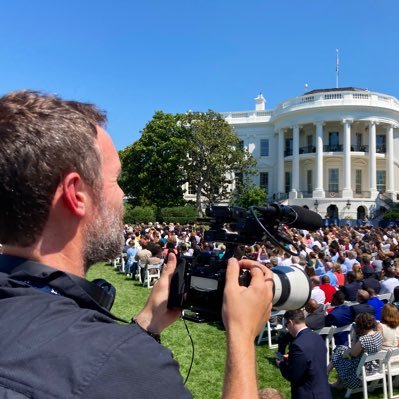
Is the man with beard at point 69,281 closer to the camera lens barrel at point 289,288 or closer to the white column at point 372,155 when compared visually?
the camera lens barrel at point 289,288

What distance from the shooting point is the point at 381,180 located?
48.6 meters

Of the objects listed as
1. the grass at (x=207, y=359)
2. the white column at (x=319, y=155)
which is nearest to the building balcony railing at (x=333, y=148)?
the white column at (x=319, y=155)

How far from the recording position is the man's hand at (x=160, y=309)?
1923mm

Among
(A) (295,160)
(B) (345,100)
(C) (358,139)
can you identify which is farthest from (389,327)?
(C) (358,139)

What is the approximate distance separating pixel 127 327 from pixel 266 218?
4.03 feet

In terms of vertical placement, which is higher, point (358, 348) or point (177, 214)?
point (177, 214)

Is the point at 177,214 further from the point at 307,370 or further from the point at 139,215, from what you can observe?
the point at 307,370

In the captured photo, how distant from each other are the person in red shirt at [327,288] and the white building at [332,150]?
3456 centimetres

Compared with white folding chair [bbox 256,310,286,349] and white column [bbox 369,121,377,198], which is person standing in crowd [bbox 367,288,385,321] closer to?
white folding chair [bbox 256,310,286,349]

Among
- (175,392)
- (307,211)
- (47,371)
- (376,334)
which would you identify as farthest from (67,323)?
(376,334)

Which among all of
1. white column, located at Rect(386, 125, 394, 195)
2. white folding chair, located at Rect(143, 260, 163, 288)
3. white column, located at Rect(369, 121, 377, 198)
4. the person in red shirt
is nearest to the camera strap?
the person in red shirt

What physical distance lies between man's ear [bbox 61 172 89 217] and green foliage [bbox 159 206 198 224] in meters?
35.8

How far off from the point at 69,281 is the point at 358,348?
5.87 meters

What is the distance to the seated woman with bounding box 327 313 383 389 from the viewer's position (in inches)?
233
